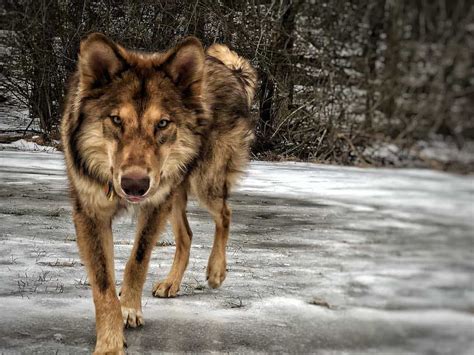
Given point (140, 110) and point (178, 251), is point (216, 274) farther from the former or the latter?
point (140, 110)

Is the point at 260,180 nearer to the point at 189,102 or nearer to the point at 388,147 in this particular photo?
the point at 189,102

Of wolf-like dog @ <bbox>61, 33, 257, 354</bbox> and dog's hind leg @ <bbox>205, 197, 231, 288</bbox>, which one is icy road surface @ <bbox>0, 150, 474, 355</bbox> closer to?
dog's hind leg @ <bbox>205, 197, 231, 288</bbox>

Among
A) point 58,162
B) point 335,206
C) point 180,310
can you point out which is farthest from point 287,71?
point 180,310

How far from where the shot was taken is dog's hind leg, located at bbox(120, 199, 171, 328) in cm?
284

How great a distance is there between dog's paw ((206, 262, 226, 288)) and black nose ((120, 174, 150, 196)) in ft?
4.17

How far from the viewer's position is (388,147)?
0.97 metres

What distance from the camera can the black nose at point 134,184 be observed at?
7.91 ft

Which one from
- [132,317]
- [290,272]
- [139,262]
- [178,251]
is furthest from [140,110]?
[290,272]

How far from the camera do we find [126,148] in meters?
2.57

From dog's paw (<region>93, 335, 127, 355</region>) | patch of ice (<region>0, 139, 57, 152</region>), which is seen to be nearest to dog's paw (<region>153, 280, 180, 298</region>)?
dog's paw (<region>93, 335, 127, 355</region>)

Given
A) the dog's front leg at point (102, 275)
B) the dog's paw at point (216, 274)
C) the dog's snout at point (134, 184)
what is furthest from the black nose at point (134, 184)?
the dog's paw at point (216, 274)

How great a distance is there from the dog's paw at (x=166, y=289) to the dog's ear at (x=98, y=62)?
121 cm

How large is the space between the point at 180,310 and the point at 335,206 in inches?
124

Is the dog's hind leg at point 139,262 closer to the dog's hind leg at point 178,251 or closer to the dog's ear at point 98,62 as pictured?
the dog's hind leg at point 178,251
